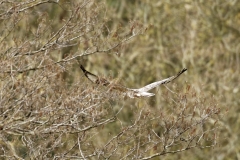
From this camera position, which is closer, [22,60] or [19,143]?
[22,60]

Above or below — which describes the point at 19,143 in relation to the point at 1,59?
below

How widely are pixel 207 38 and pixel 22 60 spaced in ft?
31.2

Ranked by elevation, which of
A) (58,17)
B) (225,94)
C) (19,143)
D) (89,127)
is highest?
(89,127)

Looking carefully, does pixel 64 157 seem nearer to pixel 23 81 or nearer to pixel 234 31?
pixel 23 81

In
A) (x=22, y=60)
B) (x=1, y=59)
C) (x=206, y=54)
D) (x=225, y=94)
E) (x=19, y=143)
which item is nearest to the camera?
(x=1, y=59)

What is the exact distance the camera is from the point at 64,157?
318 inches

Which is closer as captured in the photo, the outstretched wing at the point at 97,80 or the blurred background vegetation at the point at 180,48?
the outstretched wing at the point at 97,80

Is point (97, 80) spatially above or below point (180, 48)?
above

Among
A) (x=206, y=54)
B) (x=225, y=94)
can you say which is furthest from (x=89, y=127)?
(x=206, y=54)

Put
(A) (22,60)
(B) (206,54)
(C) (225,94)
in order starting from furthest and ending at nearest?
(B) (206,54), (C) (225,94), (A) (22,60)

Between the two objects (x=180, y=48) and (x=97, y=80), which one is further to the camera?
(x=180, y=48)

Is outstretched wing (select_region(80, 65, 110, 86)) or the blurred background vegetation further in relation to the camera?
the blurred background vegetation

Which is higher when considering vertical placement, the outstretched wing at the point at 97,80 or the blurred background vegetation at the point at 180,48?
the outstretched wing at the point at 97,80

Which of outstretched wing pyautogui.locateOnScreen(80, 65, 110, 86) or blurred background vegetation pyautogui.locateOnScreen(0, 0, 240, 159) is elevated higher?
outstretched wing pyautogui.locateOnScreen(80, 65, 110, 86)
